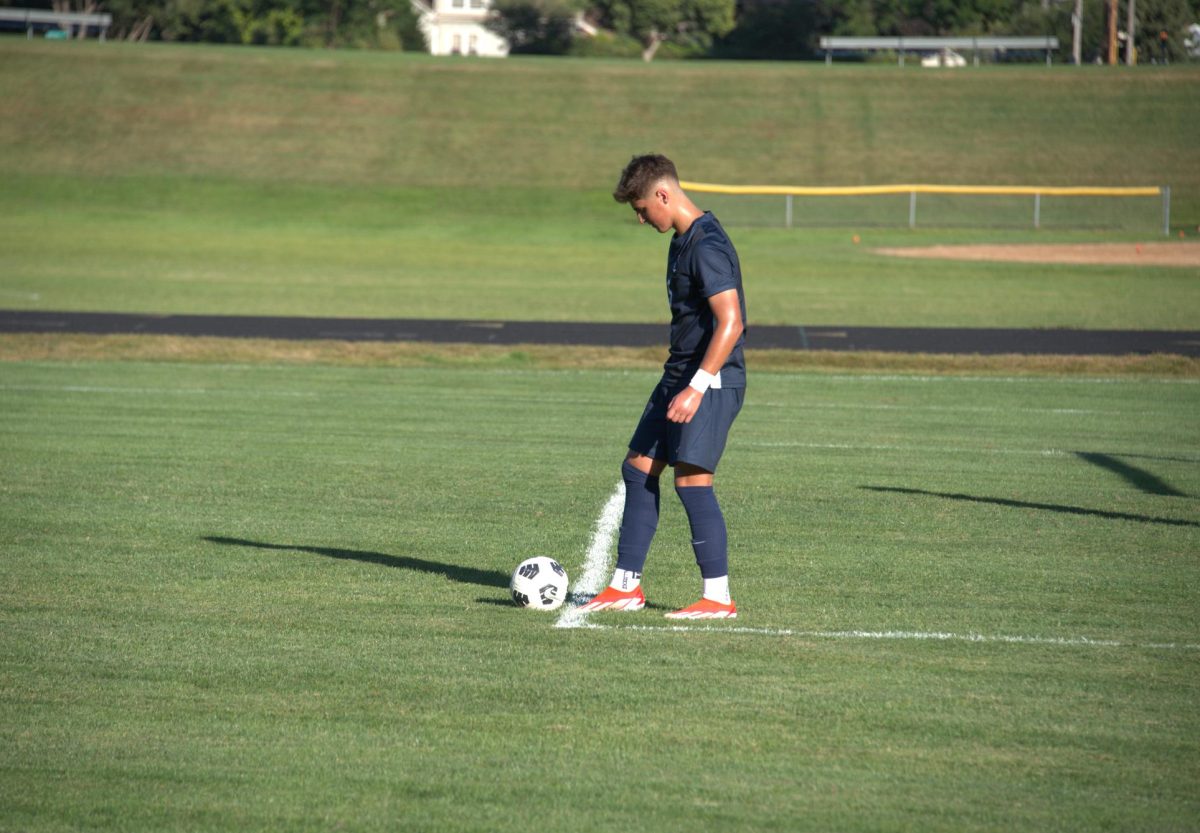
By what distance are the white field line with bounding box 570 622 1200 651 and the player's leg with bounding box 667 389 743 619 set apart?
183 mm

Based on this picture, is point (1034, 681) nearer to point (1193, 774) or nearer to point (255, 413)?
point (1193, 774)

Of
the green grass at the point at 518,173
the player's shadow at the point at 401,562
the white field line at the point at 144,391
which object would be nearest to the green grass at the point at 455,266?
the green grass at the point at 518,173

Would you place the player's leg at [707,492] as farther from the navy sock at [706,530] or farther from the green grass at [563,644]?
the green grass at [563,644]

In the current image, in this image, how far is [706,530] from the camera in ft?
25.0

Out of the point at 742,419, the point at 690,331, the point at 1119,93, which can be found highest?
the point at 1119,93

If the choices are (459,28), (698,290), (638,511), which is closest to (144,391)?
(638,511)

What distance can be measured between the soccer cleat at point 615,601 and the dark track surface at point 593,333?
15.7 metres

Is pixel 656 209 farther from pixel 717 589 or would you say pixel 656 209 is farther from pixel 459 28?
pixel 459 28

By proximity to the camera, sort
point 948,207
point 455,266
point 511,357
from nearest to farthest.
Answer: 1. point 511,357
2. point 455,266
3. point 948,207

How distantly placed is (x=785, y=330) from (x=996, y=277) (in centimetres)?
1270

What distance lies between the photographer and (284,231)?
48.5m

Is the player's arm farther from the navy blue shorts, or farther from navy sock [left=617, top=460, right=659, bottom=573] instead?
navy sock [left=617, top=460, right=659, bottom=573]

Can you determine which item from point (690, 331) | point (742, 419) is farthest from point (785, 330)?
point (690, 331)

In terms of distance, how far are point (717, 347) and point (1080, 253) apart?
3679 cm
